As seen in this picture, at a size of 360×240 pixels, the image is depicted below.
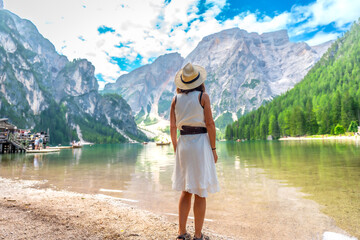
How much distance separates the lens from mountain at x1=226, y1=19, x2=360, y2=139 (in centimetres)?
9950

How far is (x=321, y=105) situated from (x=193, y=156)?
14173 centimetres

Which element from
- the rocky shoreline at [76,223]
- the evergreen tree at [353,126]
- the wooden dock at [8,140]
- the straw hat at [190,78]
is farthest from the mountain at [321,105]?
the wooden dock at [8,140]

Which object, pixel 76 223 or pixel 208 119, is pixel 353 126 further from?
pixel 76 223

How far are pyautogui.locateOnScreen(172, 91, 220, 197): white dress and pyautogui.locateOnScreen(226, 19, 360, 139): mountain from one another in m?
108

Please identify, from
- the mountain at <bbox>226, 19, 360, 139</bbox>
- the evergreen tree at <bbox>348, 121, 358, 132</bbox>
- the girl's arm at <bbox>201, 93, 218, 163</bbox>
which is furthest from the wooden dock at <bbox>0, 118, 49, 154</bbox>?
the mountain at <bbox>226, 19, 360, 139</bbox>

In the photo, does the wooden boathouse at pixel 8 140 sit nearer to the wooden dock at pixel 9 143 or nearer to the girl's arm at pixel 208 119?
the wooden dock at pixel 9 143

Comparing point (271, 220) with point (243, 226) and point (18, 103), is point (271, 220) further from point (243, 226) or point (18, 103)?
point (18, 103)

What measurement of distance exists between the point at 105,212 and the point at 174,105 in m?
3.74

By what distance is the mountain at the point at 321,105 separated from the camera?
99.5 m

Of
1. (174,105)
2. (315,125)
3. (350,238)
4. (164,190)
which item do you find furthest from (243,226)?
(315,125)

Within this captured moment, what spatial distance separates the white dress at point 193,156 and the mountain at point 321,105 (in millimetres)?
107738

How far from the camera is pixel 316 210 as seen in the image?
6.82 meters

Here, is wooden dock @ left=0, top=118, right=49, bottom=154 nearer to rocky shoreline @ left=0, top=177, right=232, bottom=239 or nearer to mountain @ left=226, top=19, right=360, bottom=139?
rocky shoreline @ left=0, top=177, right=232, bottom=239

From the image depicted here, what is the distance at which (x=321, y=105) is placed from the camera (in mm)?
123125
